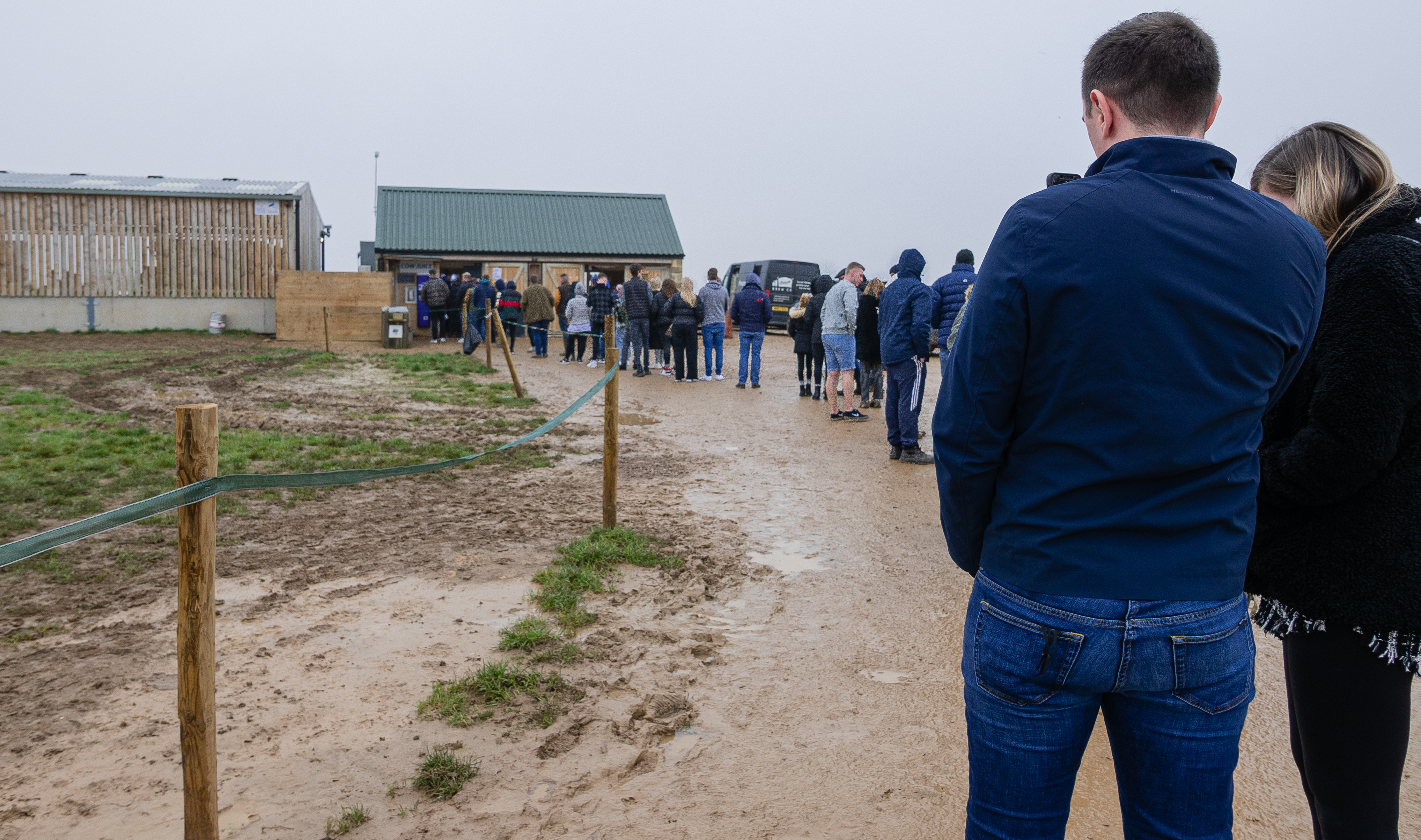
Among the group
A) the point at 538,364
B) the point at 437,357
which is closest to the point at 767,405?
the point at 538,364

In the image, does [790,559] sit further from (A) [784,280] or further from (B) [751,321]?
(A) [784,280]

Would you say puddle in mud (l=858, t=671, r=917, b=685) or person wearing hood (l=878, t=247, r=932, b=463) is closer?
puddle in mud (l=858, t=671, r=917, b=685)

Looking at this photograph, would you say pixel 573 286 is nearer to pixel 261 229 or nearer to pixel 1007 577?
pixel 261 229

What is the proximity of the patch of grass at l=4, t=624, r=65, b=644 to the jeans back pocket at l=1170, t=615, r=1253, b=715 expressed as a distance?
4575 millimetres

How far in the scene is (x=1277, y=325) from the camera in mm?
1588

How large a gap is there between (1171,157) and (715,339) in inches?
605

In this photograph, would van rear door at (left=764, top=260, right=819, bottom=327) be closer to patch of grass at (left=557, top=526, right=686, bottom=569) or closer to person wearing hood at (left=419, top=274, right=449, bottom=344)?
person wearing hood at (left=419, top=274, right=449, bottom=344)

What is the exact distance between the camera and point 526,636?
14.0ft

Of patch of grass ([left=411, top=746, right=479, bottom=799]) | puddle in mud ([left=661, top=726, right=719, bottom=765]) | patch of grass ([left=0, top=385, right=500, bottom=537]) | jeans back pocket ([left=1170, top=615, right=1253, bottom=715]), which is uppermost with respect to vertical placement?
jeans back pocket ([left=1170, top=615, right=1253, bottom=715])

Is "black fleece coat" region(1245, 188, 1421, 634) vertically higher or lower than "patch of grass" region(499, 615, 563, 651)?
higher

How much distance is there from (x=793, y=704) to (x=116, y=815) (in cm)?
231

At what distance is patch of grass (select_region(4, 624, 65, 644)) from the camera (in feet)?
13.8

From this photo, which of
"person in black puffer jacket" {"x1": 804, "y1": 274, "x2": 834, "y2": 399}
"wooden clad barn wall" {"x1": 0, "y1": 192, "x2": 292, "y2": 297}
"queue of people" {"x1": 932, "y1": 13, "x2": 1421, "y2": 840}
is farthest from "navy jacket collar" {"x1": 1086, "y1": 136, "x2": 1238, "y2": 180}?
"wooden clad barn wall" {"x1": 0, "y1": 192, "x2": 292, "y2": 297}

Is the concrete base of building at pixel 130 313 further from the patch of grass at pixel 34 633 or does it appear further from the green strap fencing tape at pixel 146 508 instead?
the green strap fencing tape at pixel 146 508
